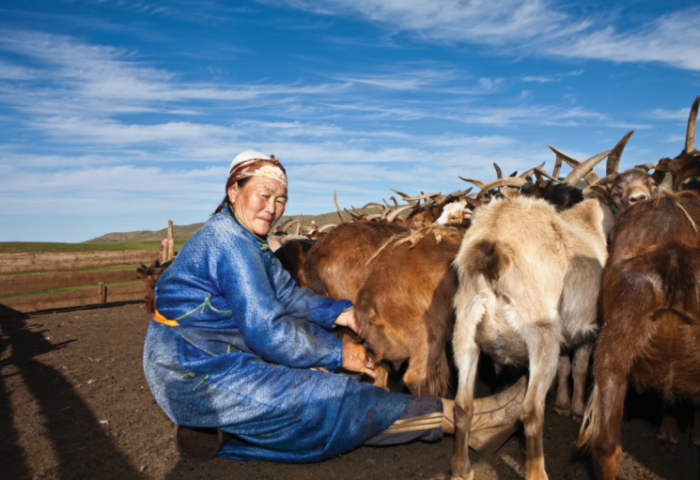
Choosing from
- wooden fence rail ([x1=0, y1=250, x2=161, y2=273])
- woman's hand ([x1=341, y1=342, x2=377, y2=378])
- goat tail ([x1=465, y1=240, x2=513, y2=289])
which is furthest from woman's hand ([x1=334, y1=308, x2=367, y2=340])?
wooden fence rail ([x1=0, y1=250, x2=161, y2=273])

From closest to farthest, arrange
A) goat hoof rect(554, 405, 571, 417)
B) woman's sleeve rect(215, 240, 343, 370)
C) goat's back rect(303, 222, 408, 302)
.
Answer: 1. woman's sleeve rect(215, 240, 343, 370)
2. goat's back rect(303, 222, 408, 302)
3. goat hoof rect(554, 405, 571, 417)

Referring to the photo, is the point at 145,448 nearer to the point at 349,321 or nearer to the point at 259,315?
the point at 259,315

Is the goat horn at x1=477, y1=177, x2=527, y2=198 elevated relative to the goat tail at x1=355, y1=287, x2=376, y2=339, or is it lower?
elevated

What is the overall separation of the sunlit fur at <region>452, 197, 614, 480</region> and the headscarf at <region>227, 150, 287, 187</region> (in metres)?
1.37

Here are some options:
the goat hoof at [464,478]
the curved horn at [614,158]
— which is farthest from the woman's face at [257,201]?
the curved horn at [614,158]

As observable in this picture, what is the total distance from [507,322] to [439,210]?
15.8 feet

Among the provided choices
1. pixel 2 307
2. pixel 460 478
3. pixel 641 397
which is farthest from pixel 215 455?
pixel 2 307

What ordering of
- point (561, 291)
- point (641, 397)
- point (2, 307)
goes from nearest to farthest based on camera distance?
1. point (561, 291)
2. point (641, 397)
3. point (2, 307)

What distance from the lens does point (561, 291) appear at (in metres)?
2.44

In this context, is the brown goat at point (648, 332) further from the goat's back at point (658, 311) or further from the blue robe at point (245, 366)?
the blue robe at point (245, 366)

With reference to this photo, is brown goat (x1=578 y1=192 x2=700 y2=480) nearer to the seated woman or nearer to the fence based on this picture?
the seated woman

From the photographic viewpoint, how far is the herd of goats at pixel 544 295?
193cm

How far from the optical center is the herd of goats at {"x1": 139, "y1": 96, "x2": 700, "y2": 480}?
1.93m

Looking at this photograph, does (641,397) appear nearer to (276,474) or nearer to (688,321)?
(688,321)
